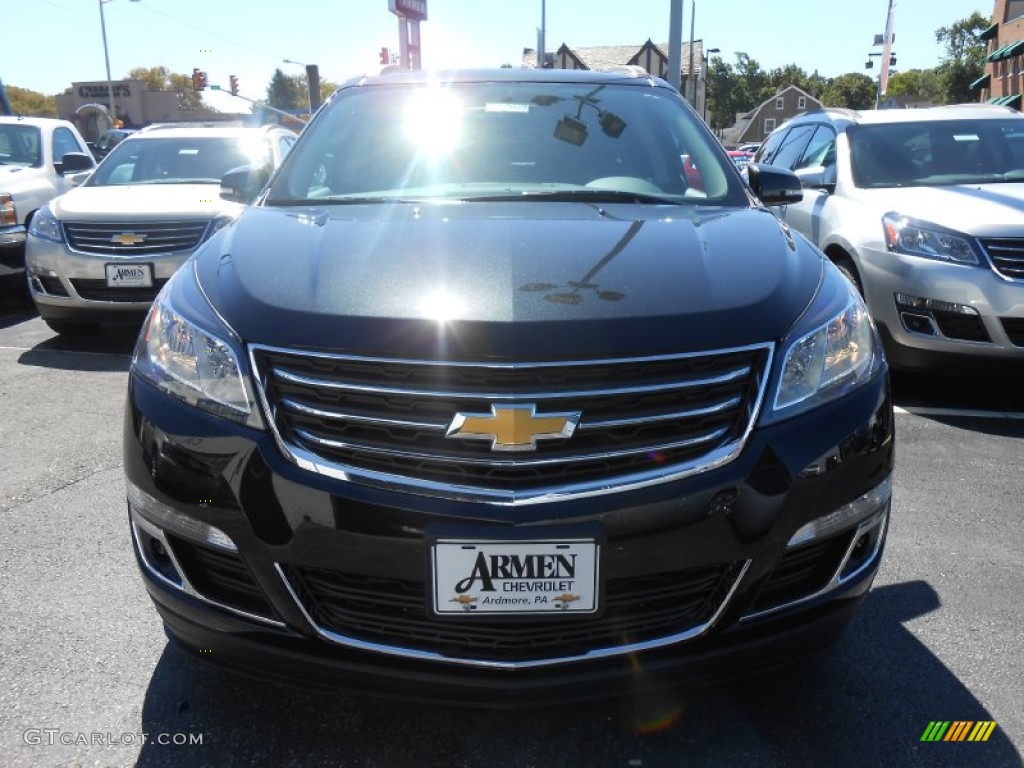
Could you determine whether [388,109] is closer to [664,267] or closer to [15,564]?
[664,267]

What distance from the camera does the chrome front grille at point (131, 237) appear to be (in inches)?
261

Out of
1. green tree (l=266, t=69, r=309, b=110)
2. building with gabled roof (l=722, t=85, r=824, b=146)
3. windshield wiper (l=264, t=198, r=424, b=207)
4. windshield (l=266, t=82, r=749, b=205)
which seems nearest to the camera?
windshield wiper (l=264, t=198, r=424, b=207)

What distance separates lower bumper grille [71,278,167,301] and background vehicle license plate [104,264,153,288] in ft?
0.13

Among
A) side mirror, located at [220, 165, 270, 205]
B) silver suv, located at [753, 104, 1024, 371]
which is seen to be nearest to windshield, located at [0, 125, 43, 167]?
side mirror, located at [220, 165, 270, 205]

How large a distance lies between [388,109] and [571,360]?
200 cm

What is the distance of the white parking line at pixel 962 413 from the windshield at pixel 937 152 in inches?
62.7

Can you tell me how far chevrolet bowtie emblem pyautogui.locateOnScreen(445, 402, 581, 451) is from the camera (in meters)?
1.86

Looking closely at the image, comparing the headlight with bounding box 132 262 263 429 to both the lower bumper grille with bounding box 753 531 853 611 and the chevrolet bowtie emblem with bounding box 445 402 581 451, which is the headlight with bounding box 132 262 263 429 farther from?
the lower bumper grille with bounding box 753 531 853 611

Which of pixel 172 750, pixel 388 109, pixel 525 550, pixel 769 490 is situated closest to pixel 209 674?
pixel 172 750

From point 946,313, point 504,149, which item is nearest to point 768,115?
point 946,313

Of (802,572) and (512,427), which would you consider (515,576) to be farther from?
(802,572)

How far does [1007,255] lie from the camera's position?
4.84m

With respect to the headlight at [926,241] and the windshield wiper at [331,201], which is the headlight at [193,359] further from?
the headlight at [926,241]

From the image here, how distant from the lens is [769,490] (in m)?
1.94
